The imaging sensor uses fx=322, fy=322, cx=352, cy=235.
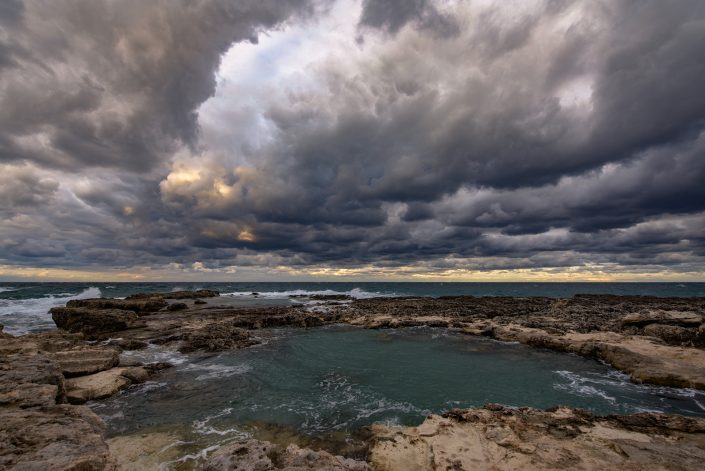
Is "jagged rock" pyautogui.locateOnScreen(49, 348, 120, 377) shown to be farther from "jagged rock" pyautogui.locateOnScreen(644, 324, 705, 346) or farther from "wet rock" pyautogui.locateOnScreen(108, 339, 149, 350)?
"jagged rock" pyautogui.locateOnScreen(644, 324, 705, 346)

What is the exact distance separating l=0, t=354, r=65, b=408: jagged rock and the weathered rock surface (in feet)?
28.4

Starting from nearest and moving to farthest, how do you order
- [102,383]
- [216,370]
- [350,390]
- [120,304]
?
1. [102,383]
2. [350,390]
3. [216,370]
4. [120,304]

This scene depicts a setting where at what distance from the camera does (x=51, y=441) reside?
5.90 meters

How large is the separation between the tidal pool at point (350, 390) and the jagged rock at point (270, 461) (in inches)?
128

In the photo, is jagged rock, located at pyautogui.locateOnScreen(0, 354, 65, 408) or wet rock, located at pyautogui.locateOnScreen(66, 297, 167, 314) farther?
wet rock, located at pyautogui.locateOnScreen(66, 297, 167, 314)

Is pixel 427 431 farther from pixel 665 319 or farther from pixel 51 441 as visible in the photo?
pixel 665 319

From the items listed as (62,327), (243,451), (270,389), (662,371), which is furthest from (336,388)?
(62,327)

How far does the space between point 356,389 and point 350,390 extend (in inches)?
11.5

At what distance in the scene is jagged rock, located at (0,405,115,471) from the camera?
5.16 metres

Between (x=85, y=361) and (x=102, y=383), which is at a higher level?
(x=85, y=361)

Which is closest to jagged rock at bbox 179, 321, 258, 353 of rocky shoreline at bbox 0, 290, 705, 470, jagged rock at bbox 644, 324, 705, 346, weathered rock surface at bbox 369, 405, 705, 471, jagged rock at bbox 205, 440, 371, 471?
rocky shoreline at bbox 0, 290, 705, 470

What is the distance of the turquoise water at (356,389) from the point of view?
37.1ft

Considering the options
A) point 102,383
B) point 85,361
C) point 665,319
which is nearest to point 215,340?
point 85,361

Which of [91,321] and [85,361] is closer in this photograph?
[85,361]
